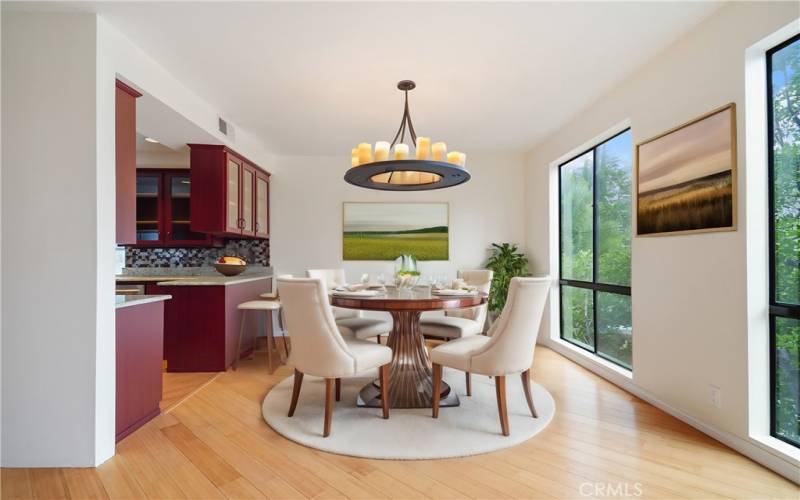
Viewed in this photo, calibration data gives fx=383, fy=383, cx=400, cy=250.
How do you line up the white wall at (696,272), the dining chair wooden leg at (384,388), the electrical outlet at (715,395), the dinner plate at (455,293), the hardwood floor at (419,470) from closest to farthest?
the hardwood floor at (419,470) → the white wall at (696,272) → the electrical outlet at (715,395) → the dining chair wooden leg at (384,388) → the dinner plate at (455,293)

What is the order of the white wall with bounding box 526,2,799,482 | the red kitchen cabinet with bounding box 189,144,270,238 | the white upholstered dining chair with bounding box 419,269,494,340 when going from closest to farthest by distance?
the white wall with bounding box 526,2,799,482 < the white upholstered dining chair with bounding box 419,269,494,340 < the red kitchen cabinet with bounding box 189,144,270,238

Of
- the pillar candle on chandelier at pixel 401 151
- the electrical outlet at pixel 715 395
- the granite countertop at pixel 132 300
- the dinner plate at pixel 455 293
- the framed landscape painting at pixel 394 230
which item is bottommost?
the electrical outlet at pixel 715 395

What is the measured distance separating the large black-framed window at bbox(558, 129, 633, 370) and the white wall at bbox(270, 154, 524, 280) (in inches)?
34.4

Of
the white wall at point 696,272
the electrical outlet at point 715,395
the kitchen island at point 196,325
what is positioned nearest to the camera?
the white wall at point 696,272

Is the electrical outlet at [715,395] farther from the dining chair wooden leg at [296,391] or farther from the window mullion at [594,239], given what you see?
the dining chair wooden leg at [296,391]

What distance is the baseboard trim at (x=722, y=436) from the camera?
1.84 meters

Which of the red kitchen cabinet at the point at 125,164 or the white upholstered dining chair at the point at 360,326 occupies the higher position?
the red kitchen cabinet at the point at 125,164

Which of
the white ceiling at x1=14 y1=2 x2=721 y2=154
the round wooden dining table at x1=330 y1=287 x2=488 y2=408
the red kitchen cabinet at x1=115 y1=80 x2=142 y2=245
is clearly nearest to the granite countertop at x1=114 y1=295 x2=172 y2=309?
the red kitchen cabinet at x1=115 y1=80 x2=142 y2=245

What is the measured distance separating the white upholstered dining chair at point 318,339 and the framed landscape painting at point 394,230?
2.94 meters

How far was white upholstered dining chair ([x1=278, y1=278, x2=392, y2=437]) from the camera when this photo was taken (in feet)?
7.29

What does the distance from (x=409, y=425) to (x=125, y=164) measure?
8.02 feet

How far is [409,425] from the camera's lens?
2428 mm

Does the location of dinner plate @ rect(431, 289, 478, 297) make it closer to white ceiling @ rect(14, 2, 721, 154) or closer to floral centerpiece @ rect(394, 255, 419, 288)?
floral centerpiece @ rect(394, 255, 419, 288)

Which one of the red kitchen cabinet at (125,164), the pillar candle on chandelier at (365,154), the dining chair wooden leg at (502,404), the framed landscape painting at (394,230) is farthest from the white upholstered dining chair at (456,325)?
the red kitchen cabinet at (125,164)
